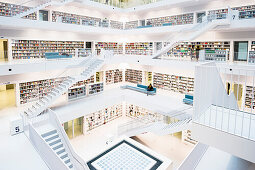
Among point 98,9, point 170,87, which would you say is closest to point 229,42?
point 170,87

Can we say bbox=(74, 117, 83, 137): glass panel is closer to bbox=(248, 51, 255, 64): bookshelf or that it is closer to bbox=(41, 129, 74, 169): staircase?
bbox=(41, 129, 74, 169): staircase

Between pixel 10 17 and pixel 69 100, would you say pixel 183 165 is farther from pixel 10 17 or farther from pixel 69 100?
pixel 10 17

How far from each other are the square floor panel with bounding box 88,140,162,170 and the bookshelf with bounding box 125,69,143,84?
7.90 m

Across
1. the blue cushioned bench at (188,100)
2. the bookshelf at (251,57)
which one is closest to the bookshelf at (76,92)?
the blue cushioned bench at (188,100)

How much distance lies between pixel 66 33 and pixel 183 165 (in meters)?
10.1

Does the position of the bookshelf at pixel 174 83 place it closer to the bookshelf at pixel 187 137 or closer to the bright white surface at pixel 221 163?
the bookshelf at pixel 187 137

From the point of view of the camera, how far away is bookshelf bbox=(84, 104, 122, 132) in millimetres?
10836

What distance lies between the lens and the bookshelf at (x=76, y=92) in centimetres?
1029

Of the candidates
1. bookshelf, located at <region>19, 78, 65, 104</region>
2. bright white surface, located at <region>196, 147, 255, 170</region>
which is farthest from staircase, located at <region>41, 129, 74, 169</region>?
bright white surface, located at <region>196, 147, 255, 170</region>

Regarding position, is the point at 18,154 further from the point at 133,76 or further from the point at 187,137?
the point at 133,76

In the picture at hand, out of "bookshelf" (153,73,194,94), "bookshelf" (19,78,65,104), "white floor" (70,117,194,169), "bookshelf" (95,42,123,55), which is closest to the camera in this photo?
"white floor" (70,117,194,169)

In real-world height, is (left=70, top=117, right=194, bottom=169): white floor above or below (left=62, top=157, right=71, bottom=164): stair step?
below

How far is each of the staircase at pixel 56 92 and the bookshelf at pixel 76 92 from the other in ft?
4.03

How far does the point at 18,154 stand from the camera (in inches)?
214
